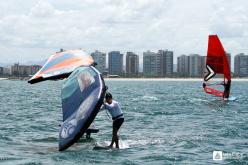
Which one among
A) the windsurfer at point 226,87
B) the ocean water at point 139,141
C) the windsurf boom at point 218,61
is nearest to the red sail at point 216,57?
the windsurf boom at point 218,61

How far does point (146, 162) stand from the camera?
15.0 meters

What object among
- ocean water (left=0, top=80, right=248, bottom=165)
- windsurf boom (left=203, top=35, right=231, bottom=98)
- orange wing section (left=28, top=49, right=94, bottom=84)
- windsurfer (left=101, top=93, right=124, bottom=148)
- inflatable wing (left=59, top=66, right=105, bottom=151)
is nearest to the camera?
ocean water (left=0, top=80, right=248, bottom=165)

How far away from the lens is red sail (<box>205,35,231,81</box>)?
147 ft

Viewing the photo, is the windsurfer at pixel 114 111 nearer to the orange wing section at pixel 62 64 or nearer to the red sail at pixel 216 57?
the orange wing section at pixel 62 64

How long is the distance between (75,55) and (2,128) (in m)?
4.70

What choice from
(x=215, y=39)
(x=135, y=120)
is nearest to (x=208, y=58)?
(x=215, y=39)

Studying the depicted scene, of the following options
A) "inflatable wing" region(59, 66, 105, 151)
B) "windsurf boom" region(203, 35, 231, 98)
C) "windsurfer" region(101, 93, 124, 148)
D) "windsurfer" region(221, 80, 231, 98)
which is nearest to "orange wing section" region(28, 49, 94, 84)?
"inflatable wing" region(59, 66, 105, 151)

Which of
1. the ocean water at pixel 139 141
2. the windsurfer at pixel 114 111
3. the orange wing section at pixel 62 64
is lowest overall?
the ocean water at pixel 139 141

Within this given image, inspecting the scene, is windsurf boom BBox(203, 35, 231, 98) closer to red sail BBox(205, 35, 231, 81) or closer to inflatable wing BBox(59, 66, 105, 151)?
red sail BBox(205, 35, 231, 81)

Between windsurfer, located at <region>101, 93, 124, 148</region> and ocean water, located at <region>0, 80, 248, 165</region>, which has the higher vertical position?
windsurfer, located at <region>101, 93, 124, 148</region>

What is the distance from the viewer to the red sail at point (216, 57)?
44.8 metres

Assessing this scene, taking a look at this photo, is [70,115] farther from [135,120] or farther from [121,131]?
[135,120]

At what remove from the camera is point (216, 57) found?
45.3m

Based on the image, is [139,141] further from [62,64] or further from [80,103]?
[62,64]
